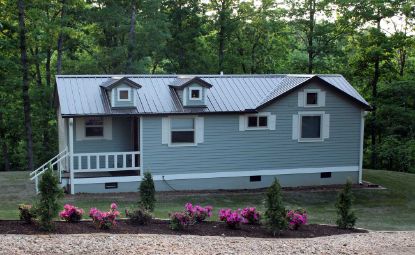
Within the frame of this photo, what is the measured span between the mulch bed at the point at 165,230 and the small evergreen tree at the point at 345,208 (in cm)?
19

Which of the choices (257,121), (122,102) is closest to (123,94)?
(122,102)

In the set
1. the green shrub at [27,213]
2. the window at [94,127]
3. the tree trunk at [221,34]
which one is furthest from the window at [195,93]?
the tree trunk at [221,34]

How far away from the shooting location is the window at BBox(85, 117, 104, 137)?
1750 cm

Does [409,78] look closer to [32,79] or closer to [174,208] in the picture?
[174,208]

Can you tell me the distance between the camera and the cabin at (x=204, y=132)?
666 inches

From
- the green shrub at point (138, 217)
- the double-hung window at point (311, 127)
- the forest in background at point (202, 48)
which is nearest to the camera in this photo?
the green shrub at point (138, 217)

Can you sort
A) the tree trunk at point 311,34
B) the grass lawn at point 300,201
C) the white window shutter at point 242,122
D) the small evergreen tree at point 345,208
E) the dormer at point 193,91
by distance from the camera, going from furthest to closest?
the tree trunk at point 311,34
the white window shutter at point 242,122
the dormer at point 193,91
the grass lawn at point 300,201
the small evergreen tree at point 345,208

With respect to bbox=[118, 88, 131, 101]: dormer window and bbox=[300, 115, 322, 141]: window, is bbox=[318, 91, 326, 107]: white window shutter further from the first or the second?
bbox=[118, 88, 131, 101]: dormer window

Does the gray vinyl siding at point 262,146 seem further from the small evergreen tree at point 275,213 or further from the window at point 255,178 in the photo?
the small evergreen tree at point 275,213

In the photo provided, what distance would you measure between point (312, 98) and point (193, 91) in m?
4.45

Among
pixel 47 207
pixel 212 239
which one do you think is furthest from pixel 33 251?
pixel 212 239

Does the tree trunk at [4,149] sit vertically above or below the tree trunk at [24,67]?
below

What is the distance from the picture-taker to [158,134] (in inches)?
676

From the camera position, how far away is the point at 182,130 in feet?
57.3
